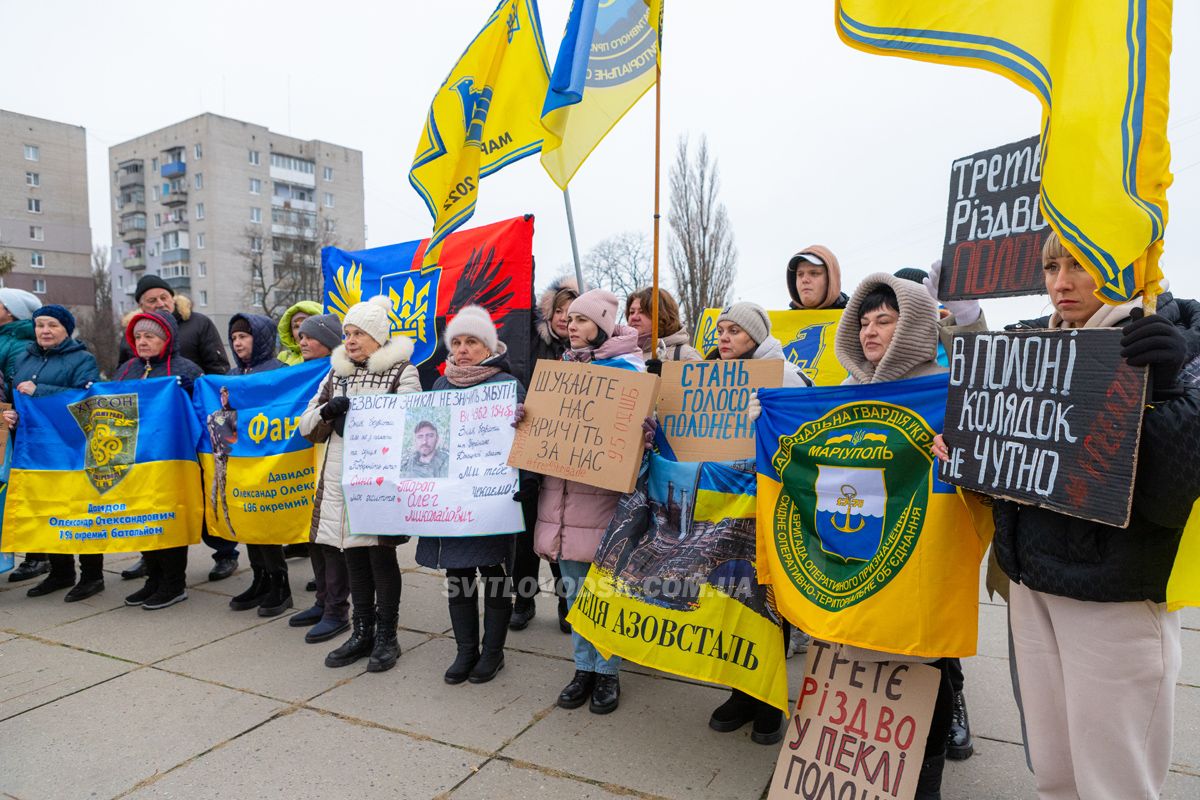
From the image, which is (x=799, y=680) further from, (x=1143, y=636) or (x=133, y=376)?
(x=133, y=376)

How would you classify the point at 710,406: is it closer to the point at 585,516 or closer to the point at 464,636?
the point at 585,516

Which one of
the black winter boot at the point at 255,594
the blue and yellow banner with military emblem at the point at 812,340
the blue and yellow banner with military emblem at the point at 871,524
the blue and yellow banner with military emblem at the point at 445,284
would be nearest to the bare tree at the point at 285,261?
the blue and yellow banner with military emblem at the point at 445,284

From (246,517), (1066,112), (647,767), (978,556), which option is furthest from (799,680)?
(246,517)

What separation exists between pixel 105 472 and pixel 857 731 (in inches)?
204

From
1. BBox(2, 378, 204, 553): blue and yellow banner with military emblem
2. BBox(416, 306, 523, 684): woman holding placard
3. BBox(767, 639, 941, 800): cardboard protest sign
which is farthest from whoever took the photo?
BBox(2, 378, 204, 553): blue and yellow banner with military emblem

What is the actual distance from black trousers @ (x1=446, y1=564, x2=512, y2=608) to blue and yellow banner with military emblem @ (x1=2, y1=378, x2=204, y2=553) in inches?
96.3

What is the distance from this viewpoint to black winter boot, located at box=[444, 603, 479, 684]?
3949mm

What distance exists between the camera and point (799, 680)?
3.91m

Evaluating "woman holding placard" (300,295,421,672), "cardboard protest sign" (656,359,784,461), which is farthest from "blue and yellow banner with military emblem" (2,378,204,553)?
"cardboard protest sign" (656,359,784,461)

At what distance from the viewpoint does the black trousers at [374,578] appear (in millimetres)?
4160

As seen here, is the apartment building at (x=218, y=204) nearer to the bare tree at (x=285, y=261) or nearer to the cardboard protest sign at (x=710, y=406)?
the bare tree at (x=285, y=261)

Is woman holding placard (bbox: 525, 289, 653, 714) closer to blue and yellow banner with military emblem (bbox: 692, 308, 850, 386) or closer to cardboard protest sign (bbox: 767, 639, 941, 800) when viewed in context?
cardboard protest sign (bbox: 767, 639, 941, 800)

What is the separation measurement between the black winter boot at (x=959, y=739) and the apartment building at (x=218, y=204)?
57.2 metres

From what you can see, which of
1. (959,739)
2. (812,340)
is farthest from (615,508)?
(812,340)
